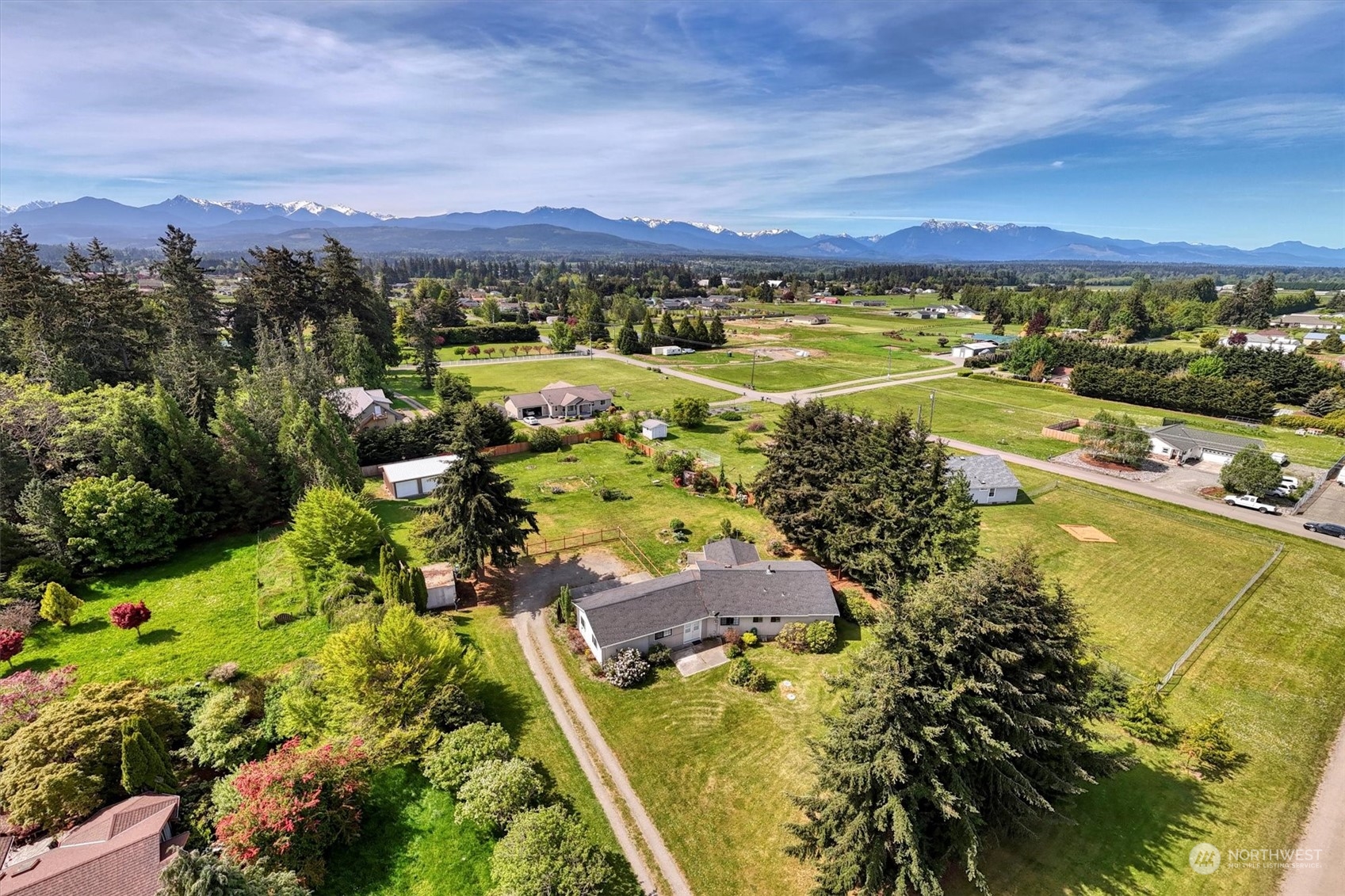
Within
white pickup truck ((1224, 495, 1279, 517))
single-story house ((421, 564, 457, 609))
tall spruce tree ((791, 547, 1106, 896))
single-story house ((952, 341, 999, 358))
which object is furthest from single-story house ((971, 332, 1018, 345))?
single-story house ((421, 564, 457, 609))

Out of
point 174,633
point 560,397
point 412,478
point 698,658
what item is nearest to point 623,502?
point 412,478

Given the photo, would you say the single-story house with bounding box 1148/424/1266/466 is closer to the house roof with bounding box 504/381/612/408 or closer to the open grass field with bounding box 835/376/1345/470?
the open grass field with bounding box 835/376/1345/470

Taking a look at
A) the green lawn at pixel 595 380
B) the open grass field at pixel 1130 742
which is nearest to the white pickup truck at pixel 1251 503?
the open grass field at pixel 1130 742

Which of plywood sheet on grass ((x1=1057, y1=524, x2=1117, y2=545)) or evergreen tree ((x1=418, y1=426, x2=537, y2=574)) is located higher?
evergreen tree ((x1=418, y1=426, x2=537, y2=574))

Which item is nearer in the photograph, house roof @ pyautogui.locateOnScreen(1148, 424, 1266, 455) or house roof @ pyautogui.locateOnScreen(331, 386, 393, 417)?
house roof @ pyautogui.locateOnScreen(1148, 424, 1266, 455)

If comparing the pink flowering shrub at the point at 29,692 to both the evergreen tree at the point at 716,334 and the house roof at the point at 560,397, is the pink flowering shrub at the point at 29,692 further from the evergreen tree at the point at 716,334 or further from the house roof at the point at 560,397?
the evergreen tree at the point at 716,334

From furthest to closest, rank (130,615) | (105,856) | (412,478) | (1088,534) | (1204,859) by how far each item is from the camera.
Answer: (412,478), (1088,534), (130,615), (1204,859), (105,856)

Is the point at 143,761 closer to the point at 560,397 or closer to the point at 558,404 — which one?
the point at 558,404
